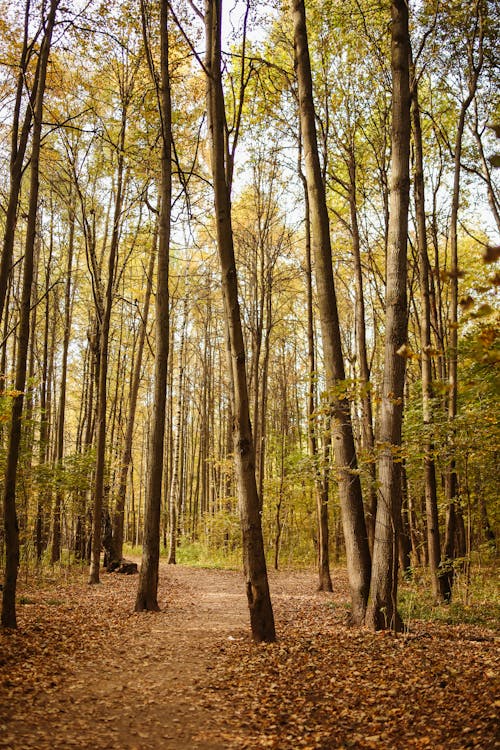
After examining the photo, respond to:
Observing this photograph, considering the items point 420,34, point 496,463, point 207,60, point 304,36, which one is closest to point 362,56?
point 420,34

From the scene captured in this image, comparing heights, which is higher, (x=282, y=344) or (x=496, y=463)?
(x=282, y=344)

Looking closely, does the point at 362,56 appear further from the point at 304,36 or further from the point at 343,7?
the point at 304,36

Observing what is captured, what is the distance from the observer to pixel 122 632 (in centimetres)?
668

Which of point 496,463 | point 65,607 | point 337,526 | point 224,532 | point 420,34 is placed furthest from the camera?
point 337,526

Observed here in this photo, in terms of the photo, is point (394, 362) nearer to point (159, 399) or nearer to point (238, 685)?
point (238, 685)

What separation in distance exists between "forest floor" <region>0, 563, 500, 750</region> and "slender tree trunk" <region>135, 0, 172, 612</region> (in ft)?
1.99

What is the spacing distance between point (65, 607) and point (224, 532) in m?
Result: 11.8

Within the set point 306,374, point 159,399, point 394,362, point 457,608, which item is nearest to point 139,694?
point 394,362

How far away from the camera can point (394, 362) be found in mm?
6227

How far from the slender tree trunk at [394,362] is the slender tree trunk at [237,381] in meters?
1.34

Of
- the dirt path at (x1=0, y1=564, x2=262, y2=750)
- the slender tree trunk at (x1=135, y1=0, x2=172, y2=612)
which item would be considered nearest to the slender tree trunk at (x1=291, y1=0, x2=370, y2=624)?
→ the dirt path at (x1=0, y1=564, x2=262, y2=750)

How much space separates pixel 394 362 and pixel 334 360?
912 millimetres

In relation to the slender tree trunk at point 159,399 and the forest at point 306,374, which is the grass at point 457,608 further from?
the slender tree trunk at point 159,399

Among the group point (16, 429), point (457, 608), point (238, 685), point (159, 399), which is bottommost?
point (457, 608)
